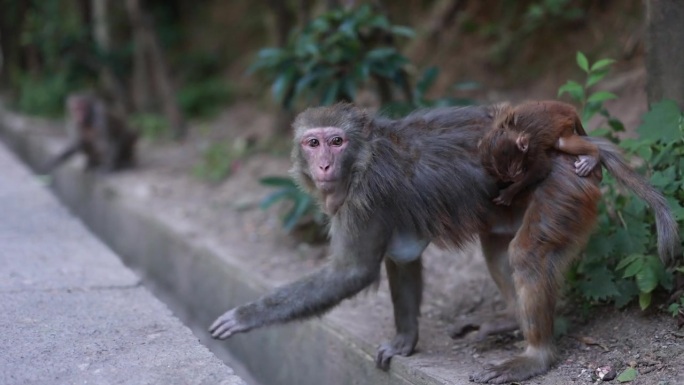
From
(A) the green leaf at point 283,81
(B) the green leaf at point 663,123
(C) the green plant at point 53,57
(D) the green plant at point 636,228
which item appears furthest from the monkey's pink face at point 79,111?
(B) the green leaf at point 663,123

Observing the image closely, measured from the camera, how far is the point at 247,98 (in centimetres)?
1376

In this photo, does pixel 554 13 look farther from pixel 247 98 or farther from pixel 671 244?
pixel 247 98

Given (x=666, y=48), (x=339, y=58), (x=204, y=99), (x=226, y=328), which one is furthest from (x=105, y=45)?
(x=666, y=48)

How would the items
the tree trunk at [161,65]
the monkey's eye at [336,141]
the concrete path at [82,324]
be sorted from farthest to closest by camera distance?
the tree trunk at [161,65]
the monkey's eye at [336,141]
the concrete path at [82,324]

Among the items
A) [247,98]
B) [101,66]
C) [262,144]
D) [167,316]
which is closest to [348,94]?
[167,316]

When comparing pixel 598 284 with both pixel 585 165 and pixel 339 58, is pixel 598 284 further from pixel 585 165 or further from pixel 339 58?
pixel 339 58

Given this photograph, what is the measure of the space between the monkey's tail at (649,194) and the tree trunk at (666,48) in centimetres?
78

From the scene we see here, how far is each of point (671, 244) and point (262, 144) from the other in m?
6.90

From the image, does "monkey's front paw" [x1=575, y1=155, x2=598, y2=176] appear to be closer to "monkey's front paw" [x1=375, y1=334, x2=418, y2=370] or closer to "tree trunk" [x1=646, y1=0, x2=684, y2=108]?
"tree trunk" [x1=646, y1=0, x2=684, y2=108]

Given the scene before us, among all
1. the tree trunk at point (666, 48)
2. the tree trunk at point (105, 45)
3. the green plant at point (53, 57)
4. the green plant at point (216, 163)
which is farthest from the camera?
the tree trunk at point (105, 45)

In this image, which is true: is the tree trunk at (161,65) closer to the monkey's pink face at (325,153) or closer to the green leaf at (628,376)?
the monkey's pink face at (325,153)

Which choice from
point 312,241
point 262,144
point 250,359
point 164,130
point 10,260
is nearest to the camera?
point 10,260

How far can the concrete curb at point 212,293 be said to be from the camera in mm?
5355

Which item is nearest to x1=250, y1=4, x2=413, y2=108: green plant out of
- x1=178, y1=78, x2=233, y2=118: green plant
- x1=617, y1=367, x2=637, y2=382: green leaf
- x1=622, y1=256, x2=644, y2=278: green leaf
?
x1=622, y1=256, x2=644, y2=278: green leaf
